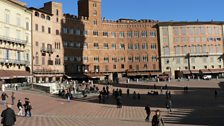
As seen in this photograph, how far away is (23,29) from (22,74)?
10.8m

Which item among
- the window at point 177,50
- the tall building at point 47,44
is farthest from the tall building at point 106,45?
the window at point 177,50

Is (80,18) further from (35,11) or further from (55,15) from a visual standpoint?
(35,11)

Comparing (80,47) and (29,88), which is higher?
(80,47)

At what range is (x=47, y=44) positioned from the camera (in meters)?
90.7

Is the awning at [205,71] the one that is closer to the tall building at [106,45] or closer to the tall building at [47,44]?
the tall building at [106,45]

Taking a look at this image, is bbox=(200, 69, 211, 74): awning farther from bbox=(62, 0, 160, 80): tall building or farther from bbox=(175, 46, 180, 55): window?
bbox=(62, 0, 160, 80): tall building

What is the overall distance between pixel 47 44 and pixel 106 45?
23.4m

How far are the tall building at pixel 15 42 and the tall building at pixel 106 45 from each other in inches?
671

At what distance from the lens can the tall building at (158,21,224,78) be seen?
113 metres

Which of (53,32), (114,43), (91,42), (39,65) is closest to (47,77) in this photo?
(39,65)

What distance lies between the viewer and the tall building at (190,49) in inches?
4437

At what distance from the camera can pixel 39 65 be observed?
284 ft

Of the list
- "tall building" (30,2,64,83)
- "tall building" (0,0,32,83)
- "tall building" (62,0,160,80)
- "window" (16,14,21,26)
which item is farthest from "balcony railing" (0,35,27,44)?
"tall building" (62,0,160,80)

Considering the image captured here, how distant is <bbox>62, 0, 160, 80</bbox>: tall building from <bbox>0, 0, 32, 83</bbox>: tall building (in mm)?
17038
